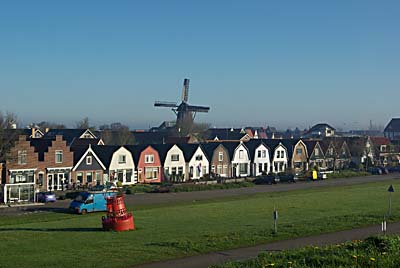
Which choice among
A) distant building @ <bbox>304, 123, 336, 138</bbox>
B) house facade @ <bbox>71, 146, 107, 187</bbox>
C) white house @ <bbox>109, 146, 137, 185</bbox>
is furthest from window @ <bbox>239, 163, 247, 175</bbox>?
distant building @ <bbox>304, 123, 336, 138</bbox>

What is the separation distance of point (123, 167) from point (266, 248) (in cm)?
4644

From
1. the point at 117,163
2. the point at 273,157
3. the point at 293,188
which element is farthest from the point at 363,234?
the point at 273,157

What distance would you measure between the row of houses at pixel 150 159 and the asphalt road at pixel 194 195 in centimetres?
433

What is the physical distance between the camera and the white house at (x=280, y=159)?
91.2m

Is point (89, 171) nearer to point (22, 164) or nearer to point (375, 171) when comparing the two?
point (22, 164)

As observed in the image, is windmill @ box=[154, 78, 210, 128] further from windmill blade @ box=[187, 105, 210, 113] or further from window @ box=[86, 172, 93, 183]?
window @ box=[86, 172, 93, 183]

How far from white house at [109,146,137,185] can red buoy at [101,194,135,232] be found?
3700cm

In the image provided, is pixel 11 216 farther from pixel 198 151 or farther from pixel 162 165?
pixel 198 151

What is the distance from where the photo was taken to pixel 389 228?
31.2 m

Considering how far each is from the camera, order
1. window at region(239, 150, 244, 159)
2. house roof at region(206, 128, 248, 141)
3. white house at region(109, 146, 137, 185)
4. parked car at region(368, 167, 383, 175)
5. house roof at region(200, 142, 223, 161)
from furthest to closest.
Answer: house roof at region(206, 128, 248, 141) < parked car at region(368, 167, 383, 175) < window at region(239, 150, 244, 159) < house roof at region(200, 142, 223, 161) < white house at region(109, 146, 137, 185)

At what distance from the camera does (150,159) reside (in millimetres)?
73250

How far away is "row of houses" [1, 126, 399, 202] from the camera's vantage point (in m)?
58.2

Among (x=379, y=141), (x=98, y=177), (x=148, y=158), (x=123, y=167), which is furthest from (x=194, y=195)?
(x=379, y=141)

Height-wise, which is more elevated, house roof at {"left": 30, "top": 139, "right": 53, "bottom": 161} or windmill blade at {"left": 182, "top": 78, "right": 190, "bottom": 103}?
windmill blade at {"left": 182, "top": 78, "right": 190, "bottom": 103}
